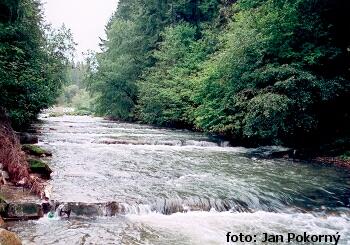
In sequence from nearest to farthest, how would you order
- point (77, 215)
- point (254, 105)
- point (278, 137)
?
1. point (77, 215)
2. point (254, 105)
3. point (278, 137)

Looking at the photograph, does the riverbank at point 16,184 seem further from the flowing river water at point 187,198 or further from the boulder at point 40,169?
the flowing river water at point 187,198

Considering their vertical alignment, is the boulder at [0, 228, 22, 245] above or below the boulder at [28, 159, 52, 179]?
below

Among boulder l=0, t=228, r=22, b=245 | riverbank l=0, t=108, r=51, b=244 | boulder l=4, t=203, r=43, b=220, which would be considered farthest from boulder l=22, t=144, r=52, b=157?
boulder l=0, t=228, r=22, b=245

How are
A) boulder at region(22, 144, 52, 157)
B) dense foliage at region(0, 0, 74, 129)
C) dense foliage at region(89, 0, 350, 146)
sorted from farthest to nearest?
dense foliage at region(89, 0, 350, 146) → dense foliage at region(0, 0, 74, 129) → boulder at region(22, 144, 52, 157)

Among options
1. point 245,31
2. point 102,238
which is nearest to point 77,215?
point 102,238

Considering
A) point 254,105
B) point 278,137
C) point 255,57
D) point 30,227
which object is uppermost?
point 255,57

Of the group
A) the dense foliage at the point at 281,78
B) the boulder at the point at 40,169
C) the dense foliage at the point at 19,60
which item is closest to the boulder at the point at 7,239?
the boulder at the point at 40,169

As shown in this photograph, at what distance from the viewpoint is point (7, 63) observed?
1400 centimetres

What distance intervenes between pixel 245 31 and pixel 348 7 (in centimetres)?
496

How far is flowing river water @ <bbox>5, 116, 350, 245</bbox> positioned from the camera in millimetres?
6830

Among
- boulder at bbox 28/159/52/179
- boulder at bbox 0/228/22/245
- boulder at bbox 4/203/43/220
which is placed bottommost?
boulder at bbox 4/203/43/220

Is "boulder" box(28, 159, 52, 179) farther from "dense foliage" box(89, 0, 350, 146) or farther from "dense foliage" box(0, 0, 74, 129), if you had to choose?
"dense foliage" box(89, 0, 350, 146)

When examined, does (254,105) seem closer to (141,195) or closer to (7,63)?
(141,195)

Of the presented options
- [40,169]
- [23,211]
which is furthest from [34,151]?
[23,211]
